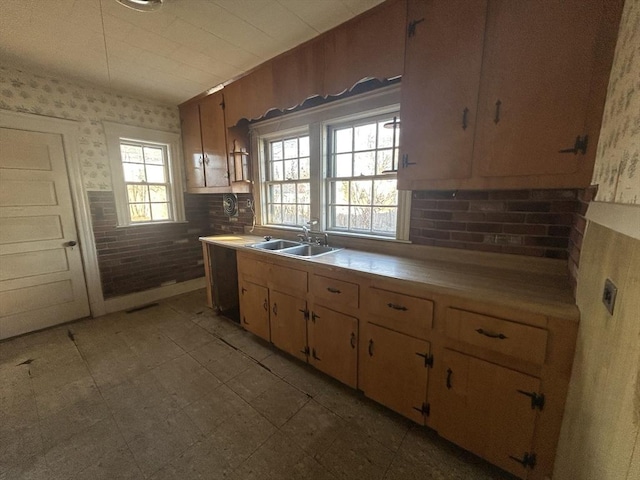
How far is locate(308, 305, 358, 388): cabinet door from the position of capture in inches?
67.3

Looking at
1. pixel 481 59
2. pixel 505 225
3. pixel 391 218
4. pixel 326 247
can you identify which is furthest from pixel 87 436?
pixel 481 59

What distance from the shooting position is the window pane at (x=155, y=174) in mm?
3355

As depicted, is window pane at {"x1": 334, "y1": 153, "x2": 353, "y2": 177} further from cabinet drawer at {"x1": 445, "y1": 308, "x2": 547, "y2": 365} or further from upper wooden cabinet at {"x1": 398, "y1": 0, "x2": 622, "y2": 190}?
cabinet drawer at {"x1": 445, "y1": 308, "x2": 547, "y2": 365}

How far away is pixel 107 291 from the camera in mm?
3078

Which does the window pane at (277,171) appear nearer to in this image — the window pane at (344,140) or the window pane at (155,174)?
the window pane at (344,140)

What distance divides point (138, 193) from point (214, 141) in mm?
1256

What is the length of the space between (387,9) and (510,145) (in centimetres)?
113

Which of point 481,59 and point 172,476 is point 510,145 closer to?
point 481,59

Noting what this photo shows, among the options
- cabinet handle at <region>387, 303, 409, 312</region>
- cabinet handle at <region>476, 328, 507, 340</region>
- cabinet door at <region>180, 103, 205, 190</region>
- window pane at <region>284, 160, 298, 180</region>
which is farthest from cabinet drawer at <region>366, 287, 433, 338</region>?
cabinet door at <region>180, 103, 205, 190</region>

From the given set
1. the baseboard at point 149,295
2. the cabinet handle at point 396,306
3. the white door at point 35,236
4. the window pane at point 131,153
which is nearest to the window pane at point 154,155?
the window pane at point 131,153

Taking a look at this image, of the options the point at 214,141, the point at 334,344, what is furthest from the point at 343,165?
the point at 214,141

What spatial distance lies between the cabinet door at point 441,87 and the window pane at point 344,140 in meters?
0.83

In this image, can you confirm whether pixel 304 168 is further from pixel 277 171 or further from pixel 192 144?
pixel 192 144

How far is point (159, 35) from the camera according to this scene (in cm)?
192
